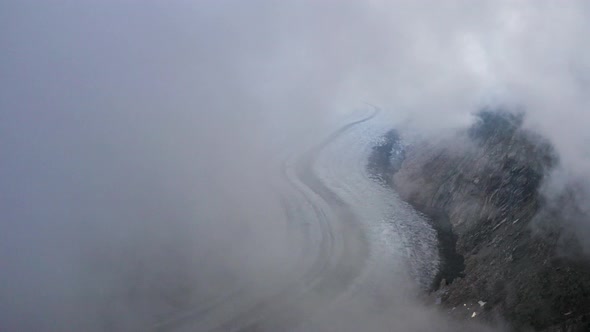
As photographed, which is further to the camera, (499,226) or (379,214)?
(379,214)

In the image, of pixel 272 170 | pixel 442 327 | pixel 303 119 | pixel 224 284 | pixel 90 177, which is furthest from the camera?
pixel 303 119

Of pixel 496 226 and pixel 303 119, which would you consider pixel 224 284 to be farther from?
pixel 303 119

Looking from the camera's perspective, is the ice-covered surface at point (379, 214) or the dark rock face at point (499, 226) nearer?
the dark rock face at point (499, 226)

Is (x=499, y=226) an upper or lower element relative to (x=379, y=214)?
lower

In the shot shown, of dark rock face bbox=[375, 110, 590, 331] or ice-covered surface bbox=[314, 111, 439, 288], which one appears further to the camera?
ice-covered surface bbox=[314, 111, 439, 288]

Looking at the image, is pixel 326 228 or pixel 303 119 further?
pixel 303 119

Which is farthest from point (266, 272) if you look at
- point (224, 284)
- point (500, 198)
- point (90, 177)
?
point (90, 177)

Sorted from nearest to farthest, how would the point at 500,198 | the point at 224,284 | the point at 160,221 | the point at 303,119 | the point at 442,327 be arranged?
the point at 442,327 < the point at 224,284 < the point at 500,198 < the point at 160,221 < the point at 303,119

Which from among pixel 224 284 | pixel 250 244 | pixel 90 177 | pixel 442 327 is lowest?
pixel 442 327
